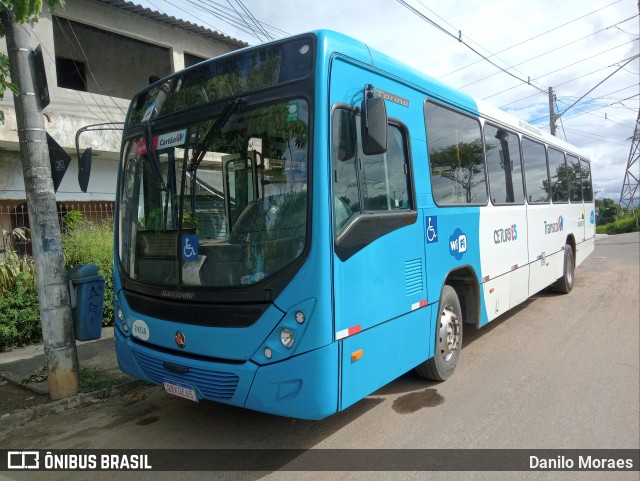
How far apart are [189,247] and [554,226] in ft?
23.2

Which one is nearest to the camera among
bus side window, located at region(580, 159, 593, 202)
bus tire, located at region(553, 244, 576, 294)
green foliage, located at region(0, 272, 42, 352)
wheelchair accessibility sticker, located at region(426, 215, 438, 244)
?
wheelchair accessibility sticker, located at region(426, 215, 438, 244)

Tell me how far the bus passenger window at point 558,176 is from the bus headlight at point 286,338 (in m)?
6.97

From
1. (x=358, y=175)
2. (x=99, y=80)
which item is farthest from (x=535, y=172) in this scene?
(x=99, y=80)

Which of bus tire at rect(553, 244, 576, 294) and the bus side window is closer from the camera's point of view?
bus tire at rect(553, 244, 576, 294)

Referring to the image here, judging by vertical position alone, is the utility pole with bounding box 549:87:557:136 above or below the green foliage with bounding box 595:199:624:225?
above

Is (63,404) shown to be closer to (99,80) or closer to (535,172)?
(535,172)

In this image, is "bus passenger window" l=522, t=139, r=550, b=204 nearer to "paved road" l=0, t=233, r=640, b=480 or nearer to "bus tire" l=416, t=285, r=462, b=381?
"paved road" l=0, t=233, r=640, b=480

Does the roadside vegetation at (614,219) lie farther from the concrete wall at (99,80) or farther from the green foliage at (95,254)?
the green foliage at (95,254)

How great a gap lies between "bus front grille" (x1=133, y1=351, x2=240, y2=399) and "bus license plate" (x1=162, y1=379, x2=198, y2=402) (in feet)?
0.10

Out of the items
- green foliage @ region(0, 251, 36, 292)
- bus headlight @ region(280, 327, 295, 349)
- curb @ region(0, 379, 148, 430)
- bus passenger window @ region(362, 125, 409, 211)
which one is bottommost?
curb @ region(0, 379, 148, 430)

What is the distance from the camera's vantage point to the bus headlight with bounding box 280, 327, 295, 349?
3.14 meters

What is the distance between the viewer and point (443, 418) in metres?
4.11

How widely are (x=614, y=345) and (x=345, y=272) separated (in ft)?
15.0

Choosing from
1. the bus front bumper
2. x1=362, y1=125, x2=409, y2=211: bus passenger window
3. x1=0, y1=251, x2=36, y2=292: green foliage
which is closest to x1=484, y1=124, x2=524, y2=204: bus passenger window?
x1=362, y1=125, x2=409, y2=211: bus passenger window
